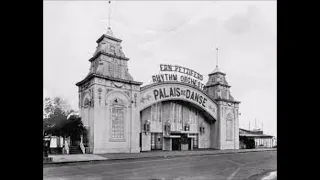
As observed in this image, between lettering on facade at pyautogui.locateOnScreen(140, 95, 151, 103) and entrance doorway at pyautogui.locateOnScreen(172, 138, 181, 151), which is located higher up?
lettering on facade at pyautogui.locateOnScreen(140, 95, 151, 103)

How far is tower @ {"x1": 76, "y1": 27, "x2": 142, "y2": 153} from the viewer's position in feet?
83.4

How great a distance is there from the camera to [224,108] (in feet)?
128

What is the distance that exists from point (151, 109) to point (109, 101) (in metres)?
6.88

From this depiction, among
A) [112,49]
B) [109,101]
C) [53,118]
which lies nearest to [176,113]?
[109,101]

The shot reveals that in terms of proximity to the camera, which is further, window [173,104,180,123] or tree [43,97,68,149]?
window [173,104,180,123]

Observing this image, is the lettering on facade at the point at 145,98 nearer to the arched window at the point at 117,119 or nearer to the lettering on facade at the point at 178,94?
the lettering on facade at the point at 178,94
